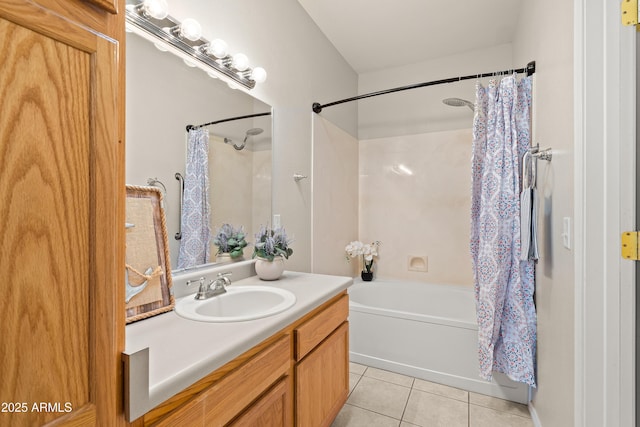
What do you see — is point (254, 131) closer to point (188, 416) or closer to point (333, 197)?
point (333, 197)

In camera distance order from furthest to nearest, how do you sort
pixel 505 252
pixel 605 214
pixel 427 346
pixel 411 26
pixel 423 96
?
pixel 423 96, pixel 411 26, pixel 427 346, pixel 505 252, pixel 605 214

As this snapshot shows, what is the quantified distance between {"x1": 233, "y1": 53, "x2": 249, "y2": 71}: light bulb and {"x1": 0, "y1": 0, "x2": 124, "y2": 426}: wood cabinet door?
1.15 meters

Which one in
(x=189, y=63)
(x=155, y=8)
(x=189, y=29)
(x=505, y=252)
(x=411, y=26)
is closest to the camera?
(x=155, y=8)

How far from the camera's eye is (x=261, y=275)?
163cm

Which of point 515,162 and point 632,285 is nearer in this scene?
point 632,285

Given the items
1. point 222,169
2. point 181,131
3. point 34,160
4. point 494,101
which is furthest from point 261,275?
point 494,101

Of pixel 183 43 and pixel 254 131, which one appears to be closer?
pixel 183 43

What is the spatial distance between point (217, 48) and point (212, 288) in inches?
43.8

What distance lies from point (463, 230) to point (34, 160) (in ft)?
9.91

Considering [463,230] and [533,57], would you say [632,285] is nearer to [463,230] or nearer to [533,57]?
[533,57]

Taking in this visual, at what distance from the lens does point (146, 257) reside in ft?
3.60

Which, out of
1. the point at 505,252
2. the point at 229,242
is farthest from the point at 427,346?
the point at 229,242

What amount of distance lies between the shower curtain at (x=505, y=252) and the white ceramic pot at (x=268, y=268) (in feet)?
4.15

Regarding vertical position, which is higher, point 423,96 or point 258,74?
point 423,96
